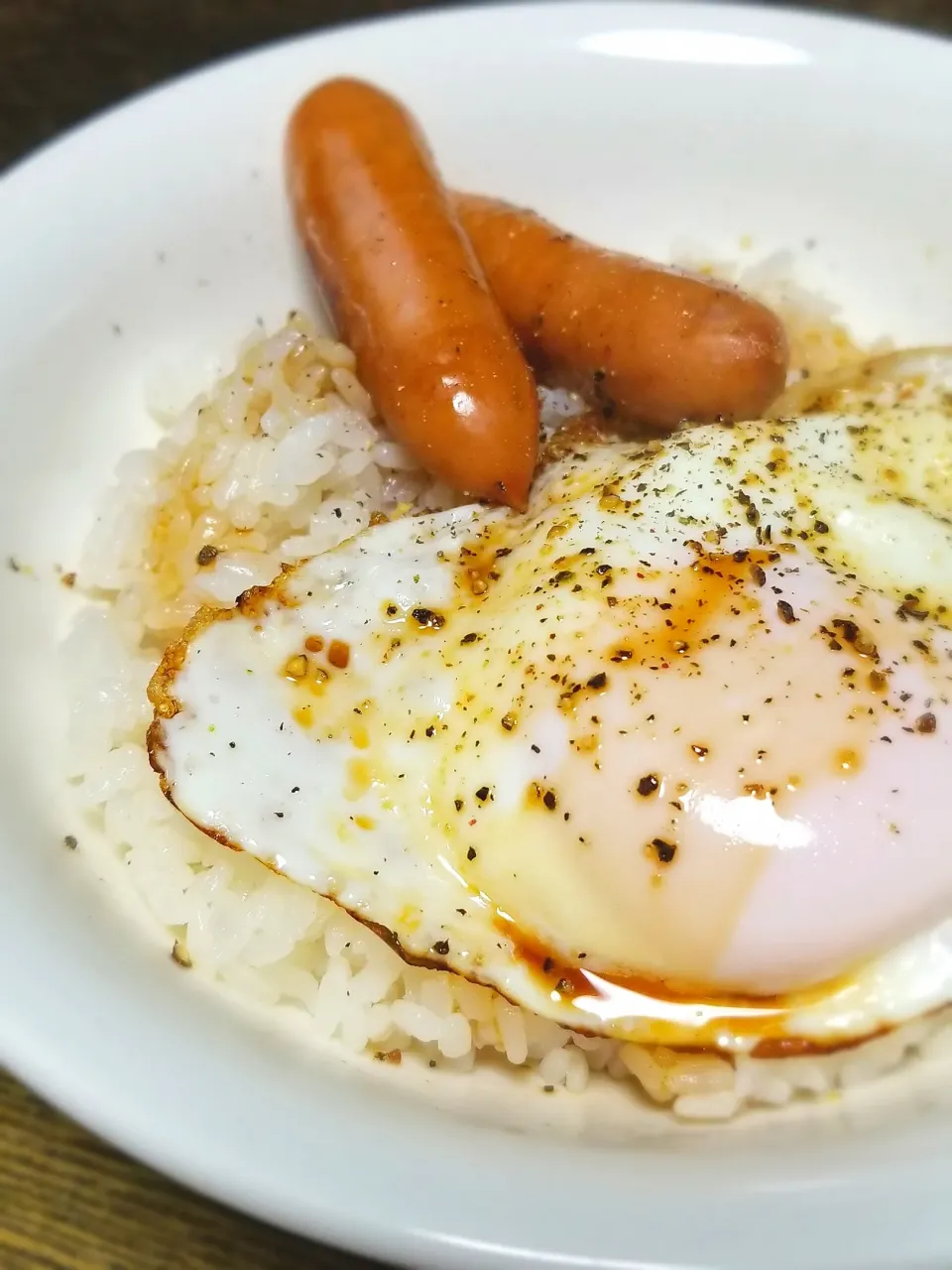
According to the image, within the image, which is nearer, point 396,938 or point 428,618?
point 396,938

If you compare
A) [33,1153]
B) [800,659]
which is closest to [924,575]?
[800,659]

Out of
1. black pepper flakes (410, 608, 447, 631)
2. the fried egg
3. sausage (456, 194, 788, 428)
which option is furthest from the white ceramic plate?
black pepper flakes (410, 608, 447, 631)

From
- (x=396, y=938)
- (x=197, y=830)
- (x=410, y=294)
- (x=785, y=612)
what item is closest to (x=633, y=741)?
(x=785, y=612)

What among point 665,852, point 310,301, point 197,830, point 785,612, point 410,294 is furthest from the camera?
point 310,301

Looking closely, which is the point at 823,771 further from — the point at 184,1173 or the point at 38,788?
the point at 38,788

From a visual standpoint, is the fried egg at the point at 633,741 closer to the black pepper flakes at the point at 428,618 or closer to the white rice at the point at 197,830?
the black pepper flakes at the point at 428,618

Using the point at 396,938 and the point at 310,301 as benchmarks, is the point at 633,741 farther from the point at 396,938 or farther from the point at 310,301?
the point at 310,301

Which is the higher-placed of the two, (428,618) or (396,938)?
(428,618)

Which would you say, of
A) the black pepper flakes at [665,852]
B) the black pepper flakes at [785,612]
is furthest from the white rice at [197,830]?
the black pepper flakes at [785,612]
